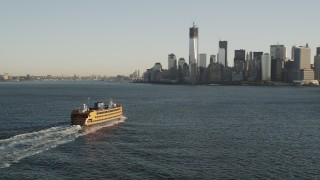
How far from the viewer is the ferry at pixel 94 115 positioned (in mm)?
98062

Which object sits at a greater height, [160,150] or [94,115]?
[94,115]

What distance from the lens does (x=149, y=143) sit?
79.6 metres

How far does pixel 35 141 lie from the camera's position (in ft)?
257

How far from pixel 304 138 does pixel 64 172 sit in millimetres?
53034

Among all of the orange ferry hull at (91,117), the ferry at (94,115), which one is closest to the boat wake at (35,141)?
the orange ferry hull at (91,117)

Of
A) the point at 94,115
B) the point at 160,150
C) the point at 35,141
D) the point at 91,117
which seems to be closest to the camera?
the point at 160,150

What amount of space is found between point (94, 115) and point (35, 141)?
2402 cm

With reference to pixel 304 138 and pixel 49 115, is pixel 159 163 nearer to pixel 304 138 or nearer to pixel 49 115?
pixel 304 138

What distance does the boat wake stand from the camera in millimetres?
66000

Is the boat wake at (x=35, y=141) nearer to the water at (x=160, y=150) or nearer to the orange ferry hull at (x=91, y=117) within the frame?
the water at (x=160, y=150)

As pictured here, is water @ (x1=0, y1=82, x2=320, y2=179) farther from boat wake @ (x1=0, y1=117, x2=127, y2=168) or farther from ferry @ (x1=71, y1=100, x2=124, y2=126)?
ferry @ (x1=71, y1=100, x2=124, y2=126)

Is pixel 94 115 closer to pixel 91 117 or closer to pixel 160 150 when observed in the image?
pixel 91 117

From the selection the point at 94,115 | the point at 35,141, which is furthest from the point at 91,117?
the point at 35,141

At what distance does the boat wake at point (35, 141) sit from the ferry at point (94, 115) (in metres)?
1.92
